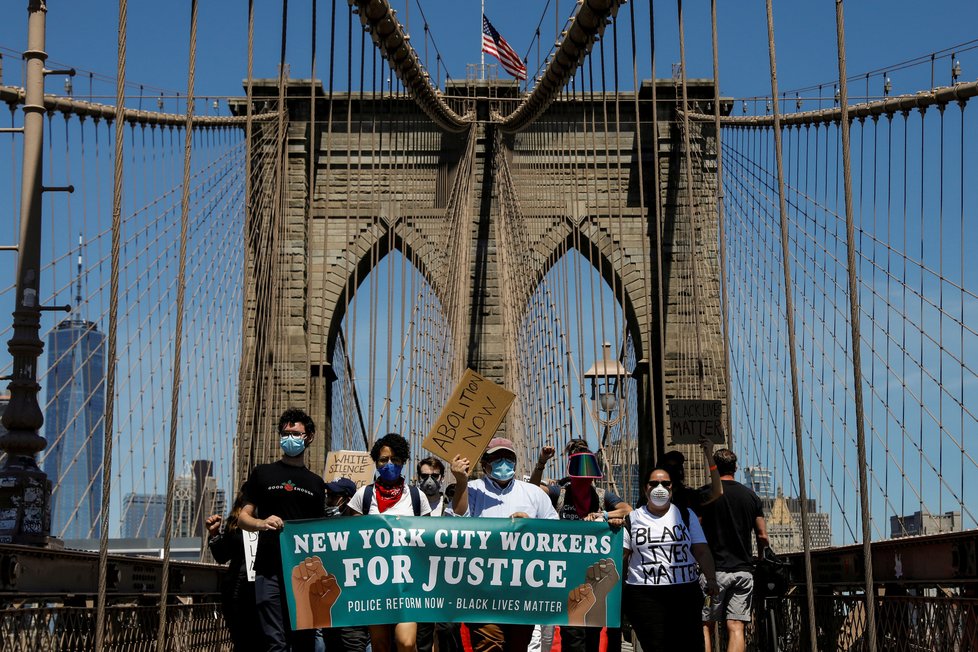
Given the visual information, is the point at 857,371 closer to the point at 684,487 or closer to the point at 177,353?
the point at 684,487

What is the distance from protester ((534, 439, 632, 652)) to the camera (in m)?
6.73

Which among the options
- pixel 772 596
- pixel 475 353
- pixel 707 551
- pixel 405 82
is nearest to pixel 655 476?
pixel 707 551

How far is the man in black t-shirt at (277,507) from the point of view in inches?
247

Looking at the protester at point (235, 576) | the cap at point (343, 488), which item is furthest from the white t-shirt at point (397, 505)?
the cap at point (343, 488)

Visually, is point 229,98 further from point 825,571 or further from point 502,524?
point 502,524

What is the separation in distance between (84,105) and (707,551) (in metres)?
13.4

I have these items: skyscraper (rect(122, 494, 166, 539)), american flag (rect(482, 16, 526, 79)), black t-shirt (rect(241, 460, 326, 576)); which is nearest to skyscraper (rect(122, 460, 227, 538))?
skyscraper (rect(122, 494, 166, 539))

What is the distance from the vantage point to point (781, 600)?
985 cm

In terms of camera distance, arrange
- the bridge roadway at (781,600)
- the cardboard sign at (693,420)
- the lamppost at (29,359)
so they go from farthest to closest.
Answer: the cardboard sign at (693,420), the lamppost at (29,359), the bridge roadway at (781,600)

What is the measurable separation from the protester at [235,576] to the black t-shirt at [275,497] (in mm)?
318

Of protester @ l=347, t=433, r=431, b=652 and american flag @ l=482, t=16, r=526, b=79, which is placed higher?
american flag @ l=482, t=16, r=526, b=79

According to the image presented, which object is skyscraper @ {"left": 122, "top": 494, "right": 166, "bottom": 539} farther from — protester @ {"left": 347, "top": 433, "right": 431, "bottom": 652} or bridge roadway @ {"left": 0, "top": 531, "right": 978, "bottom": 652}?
protester @ {"left": 347, "top": 433, "right": 431, "bottom": 652}

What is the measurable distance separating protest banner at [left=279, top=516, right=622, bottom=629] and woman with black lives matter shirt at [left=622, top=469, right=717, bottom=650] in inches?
5.6

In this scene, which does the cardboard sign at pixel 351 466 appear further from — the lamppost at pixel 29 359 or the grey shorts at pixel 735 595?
the grey shorts at pixel 735 595
